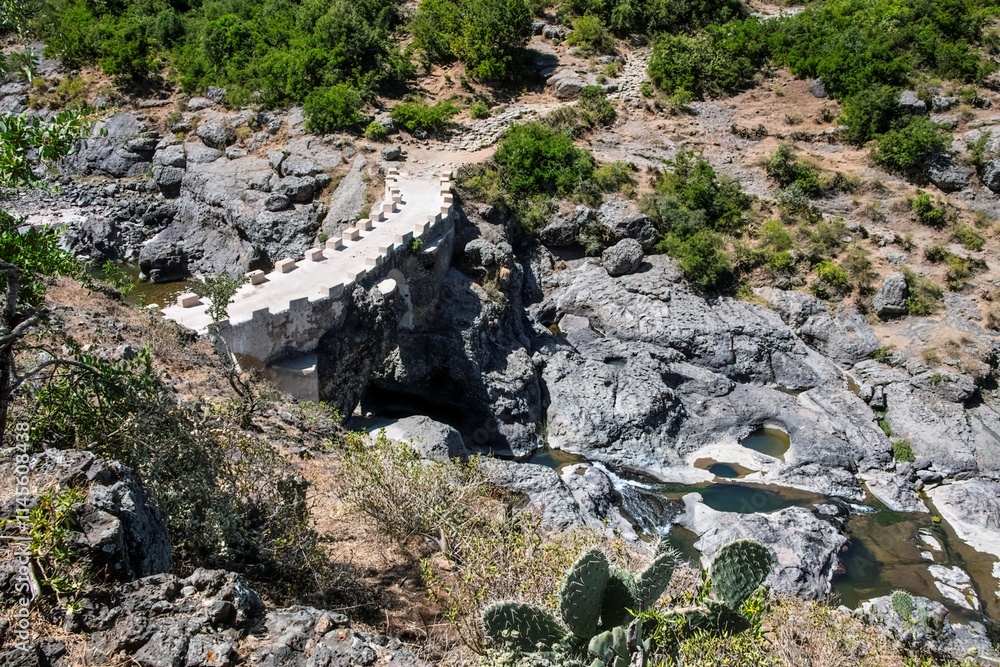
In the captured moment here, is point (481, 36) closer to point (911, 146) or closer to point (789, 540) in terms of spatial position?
point (911, 146)

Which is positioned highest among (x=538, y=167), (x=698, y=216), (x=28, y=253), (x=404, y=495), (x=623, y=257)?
(x=28, y=253)

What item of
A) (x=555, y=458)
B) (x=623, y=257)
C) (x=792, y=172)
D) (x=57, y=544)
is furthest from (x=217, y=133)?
(x=57, y=544)

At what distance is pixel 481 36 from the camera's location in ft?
101

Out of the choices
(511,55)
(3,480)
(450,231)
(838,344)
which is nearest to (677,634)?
(3,480)

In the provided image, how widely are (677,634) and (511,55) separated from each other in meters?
28.2

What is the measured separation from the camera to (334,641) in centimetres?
621

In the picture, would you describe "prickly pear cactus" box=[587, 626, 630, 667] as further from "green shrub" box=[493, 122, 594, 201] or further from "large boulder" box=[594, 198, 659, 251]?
"green shrub" box=[493, 122, 594, 201]

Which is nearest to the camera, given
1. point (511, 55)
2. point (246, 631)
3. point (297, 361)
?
point (246, 631)

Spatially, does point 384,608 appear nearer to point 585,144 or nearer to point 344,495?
point 344,495

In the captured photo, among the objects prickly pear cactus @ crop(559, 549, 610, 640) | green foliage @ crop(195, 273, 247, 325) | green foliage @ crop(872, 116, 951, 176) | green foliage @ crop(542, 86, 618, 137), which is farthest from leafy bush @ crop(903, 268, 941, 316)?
prickly pear cactus @ crop(559, 549, 610, 640)

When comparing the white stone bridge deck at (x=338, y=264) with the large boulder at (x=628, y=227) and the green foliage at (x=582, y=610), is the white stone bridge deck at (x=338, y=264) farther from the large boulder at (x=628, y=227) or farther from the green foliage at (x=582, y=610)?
the green foliage at (x=582, y=610)

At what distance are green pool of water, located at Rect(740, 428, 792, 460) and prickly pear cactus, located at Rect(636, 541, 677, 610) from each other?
14540 mm

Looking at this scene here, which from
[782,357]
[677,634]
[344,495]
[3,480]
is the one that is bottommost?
[782,357]

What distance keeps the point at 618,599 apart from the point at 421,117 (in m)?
23.8
